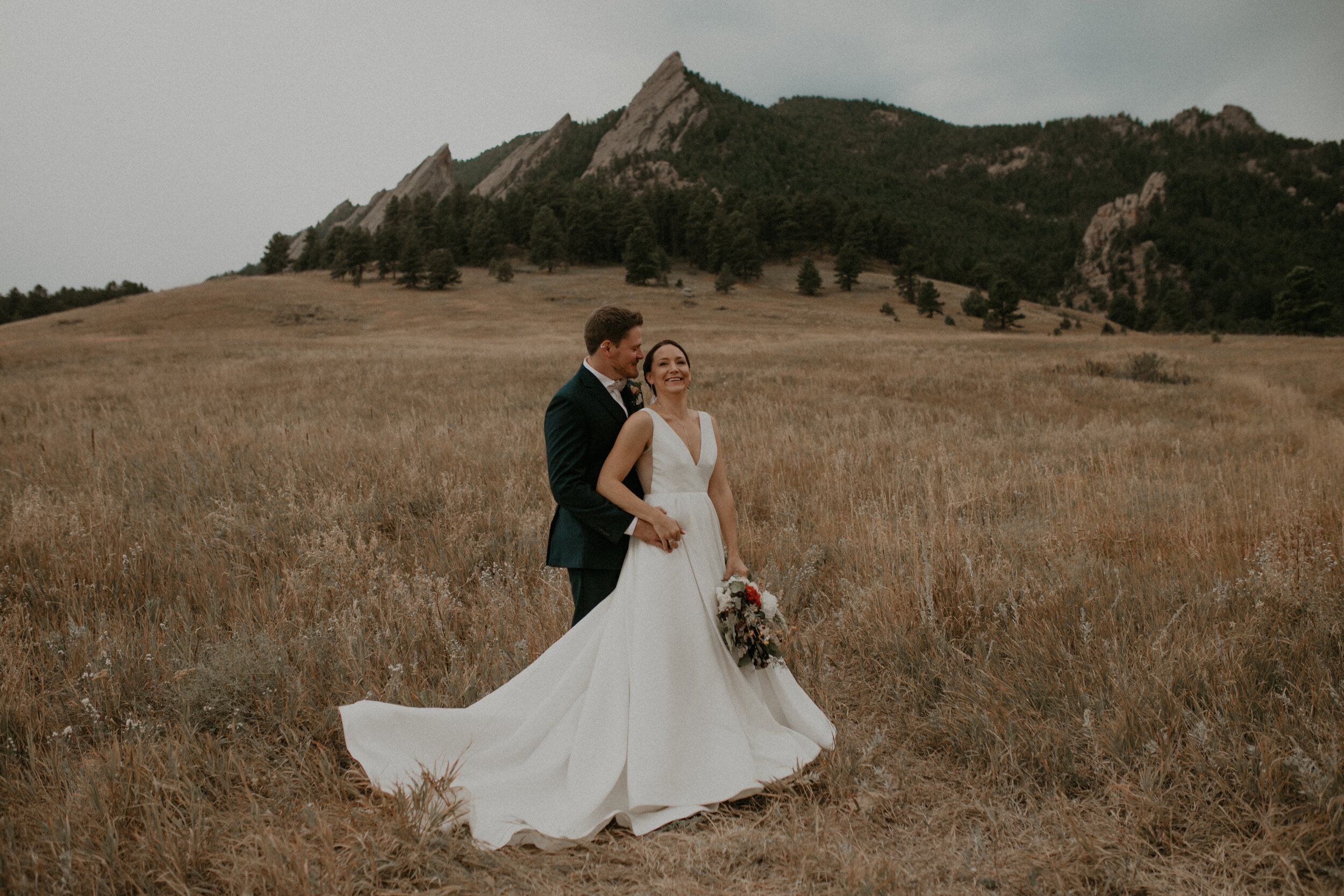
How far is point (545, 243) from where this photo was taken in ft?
242

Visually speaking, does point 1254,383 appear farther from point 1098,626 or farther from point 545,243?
point 545,243

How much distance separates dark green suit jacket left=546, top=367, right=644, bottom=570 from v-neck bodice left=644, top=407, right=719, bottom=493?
163mm

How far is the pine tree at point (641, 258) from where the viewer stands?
67.4 m

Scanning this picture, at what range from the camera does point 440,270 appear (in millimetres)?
65312


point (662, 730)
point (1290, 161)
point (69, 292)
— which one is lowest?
point (662, 730)

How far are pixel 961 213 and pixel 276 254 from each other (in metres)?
137

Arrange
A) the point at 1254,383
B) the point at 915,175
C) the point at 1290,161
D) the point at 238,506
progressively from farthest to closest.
Answer: 1. the point at 915,175
2. the point at 1290,161
3. the point at 1254,383
4. the point at 238,506

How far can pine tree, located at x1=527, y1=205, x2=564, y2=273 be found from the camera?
74.1 meters

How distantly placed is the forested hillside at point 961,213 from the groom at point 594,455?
5919 centimetres

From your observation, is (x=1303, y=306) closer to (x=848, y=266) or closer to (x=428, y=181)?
(x=848, y=266)

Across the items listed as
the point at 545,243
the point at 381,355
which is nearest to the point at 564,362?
the point at 381,355

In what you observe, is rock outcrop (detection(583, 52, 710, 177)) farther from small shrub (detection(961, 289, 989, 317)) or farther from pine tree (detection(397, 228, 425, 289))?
small shrub (detection(961, 289, 989, 317))

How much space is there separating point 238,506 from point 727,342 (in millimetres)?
30885

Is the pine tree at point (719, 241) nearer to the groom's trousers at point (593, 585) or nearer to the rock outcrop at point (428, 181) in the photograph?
the groom's trousers at point (593, 585)
